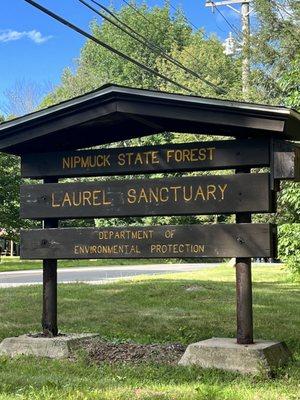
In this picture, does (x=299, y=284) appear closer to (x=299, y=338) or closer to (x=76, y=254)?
(x=299, y=338)

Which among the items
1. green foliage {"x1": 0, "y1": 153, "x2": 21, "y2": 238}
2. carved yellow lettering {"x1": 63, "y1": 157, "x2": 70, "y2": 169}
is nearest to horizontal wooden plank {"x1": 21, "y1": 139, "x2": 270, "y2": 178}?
carved yellow lettering {"x1": 63, "y1": 157, "x2": 70, "y2": 169}

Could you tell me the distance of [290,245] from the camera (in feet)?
53.8

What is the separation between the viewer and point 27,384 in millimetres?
5930

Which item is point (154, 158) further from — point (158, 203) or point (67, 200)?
point (67, 200)

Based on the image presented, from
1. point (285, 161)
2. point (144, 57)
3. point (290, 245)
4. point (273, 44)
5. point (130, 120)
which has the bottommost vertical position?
point (290, 245)

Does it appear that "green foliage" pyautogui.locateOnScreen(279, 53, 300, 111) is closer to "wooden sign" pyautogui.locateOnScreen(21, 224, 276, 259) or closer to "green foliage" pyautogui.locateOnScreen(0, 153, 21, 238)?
"wooden sign" pyautogui.locateOnScreen(21, 224, 276, 259)

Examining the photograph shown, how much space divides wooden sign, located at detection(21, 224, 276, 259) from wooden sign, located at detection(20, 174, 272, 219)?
0.62 feet

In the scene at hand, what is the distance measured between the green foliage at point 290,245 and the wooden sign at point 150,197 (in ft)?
31.2

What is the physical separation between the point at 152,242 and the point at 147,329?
261 cm

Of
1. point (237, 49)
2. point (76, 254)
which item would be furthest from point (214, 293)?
point (237, 49)

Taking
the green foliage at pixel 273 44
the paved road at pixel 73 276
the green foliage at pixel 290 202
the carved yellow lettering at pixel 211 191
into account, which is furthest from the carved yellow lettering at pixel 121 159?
the green foliage at pixel 273 44

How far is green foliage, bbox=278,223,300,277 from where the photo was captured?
16250 mm

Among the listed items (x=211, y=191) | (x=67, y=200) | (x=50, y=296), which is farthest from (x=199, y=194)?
(x=50, y=296)

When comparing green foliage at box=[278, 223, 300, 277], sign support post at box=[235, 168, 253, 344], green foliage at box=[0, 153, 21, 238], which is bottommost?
sign support post at box=[235, 168, 253, 344]
